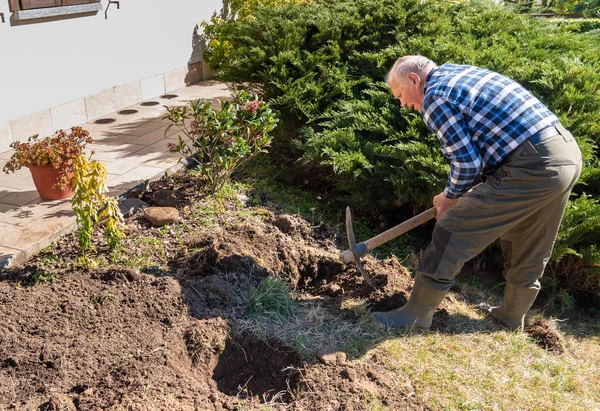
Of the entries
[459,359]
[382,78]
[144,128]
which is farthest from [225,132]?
[144,128]

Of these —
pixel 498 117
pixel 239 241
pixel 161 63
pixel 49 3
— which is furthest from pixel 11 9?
pixel 498 117

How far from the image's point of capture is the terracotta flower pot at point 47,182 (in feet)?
15.3

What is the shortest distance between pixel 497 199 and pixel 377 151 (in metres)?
1.64

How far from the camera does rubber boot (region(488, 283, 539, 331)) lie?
389 cm

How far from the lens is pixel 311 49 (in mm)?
6328

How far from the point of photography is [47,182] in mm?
4750

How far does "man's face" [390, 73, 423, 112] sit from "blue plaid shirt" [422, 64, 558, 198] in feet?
0.32

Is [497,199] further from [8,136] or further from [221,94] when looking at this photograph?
[221,94]

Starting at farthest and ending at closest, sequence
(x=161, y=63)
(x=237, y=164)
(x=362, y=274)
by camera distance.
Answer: (x=161, y=63) < (x=237, y=164) < (x=362, y=274)

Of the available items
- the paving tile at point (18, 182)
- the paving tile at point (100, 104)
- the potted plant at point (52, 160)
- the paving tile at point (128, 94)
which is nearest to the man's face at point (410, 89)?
the potted plant at point (52, 160)

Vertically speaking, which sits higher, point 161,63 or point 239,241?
point 161,63

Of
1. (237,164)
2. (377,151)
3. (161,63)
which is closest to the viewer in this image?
(377,151)

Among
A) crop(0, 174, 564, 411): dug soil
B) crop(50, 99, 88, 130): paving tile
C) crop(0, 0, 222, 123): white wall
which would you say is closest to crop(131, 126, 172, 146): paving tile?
crop(50, 99, 88, 130): paving tile

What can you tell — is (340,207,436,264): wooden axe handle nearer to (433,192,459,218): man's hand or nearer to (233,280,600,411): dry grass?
(433,192,459,218): man's hand
